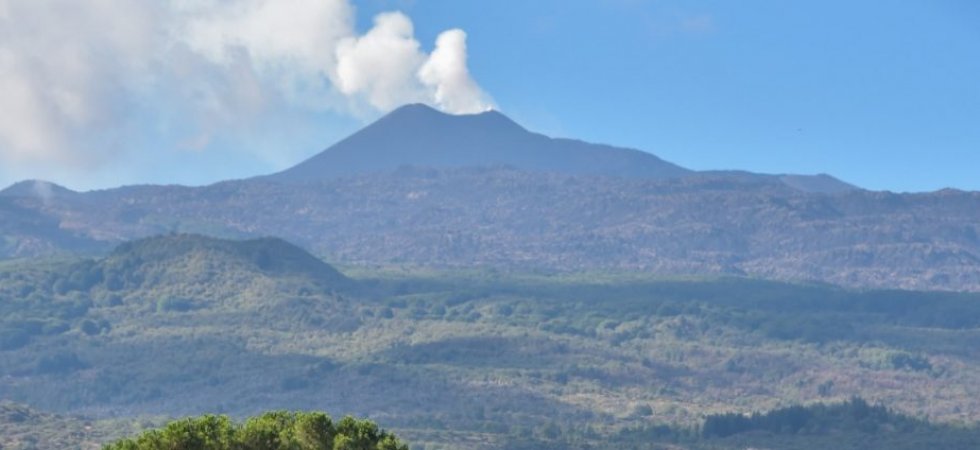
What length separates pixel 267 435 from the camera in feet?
225

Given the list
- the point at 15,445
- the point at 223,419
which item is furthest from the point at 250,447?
the point at 15,445

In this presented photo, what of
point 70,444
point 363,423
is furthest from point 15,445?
point 363,423

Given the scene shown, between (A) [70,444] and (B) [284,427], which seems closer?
(B) [284,427]

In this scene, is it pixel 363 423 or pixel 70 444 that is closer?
pixel 363 423

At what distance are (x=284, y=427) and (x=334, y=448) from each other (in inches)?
95.4

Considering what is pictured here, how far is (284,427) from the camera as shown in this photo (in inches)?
2781

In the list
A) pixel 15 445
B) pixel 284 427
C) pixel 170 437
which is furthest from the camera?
pixel 15 445

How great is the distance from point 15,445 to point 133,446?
131 m

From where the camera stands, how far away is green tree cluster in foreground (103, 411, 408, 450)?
65.5 metres

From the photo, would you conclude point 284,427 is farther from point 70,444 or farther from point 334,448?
point 70,444

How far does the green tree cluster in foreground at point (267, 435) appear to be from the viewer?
65.5m

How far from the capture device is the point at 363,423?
71.9 meters

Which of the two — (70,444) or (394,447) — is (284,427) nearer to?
(394,447)

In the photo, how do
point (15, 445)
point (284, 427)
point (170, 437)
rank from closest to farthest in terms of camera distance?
point (170, 437)
point (284, 427)
point (15, 445)
